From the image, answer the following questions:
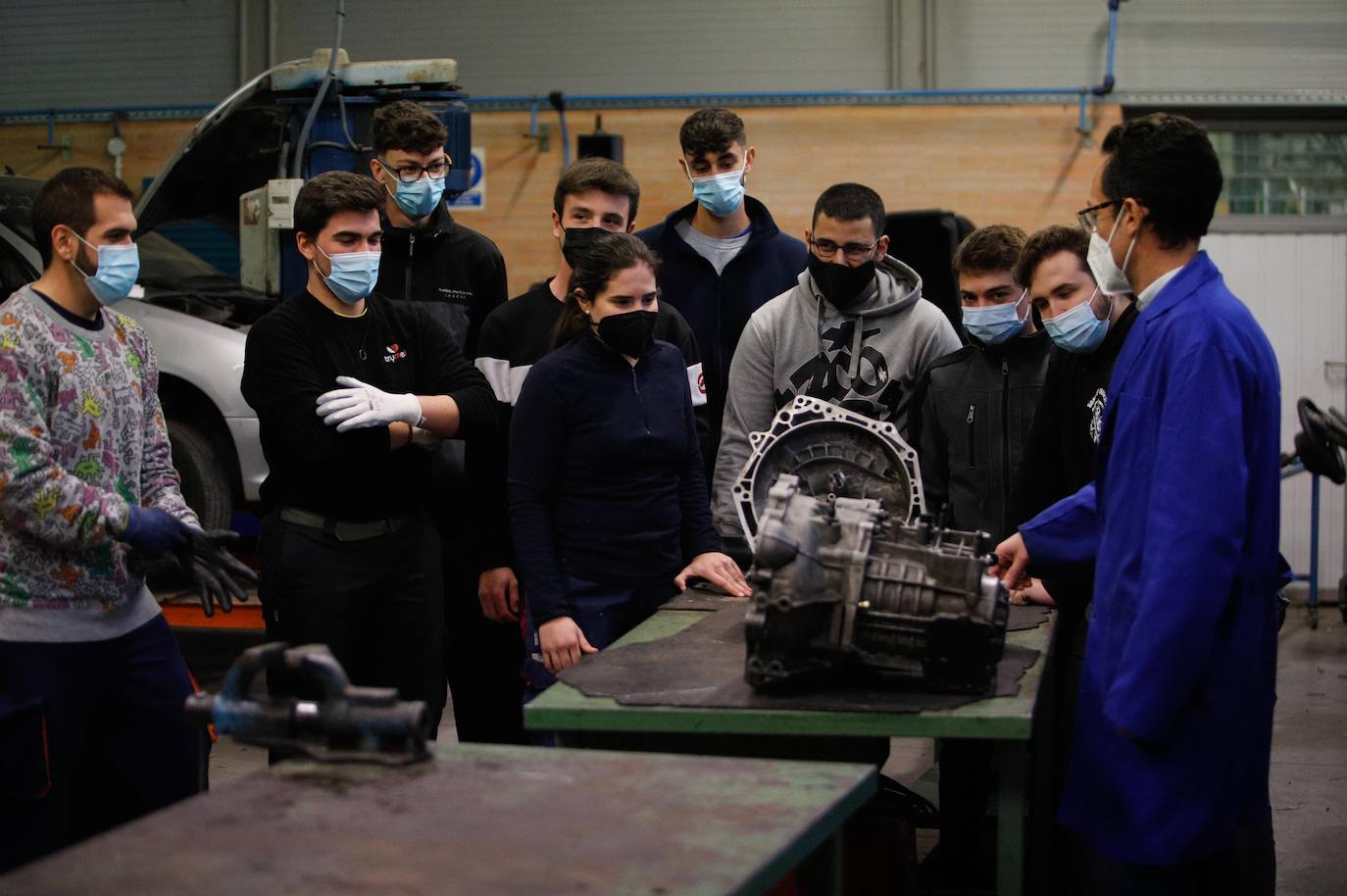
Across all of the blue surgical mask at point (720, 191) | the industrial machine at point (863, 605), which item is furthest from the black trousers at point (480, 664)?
the industrial machine at point (863, 605)

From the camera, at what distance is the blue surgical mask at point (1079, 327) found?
3.14 m

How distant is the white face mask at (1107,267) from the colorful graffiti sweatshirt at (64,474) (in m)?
1.91

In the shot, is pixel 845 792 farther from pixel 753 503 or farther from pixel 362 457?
pixel 362 457

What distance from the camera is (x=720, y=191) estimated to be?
4070 mm

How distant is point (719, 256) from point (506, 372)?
2.56 feet

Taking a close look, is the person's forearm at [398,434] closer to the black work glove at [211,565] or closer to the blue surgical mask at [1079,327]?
the black work glove at [211,565]

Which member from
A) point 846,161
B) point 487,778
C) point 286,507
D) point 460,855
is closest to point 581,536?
point 286,507

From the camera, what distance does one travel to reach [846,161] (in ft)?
27.8

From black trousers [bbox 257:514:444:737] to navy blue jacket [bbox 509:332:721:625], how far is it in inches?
12.5

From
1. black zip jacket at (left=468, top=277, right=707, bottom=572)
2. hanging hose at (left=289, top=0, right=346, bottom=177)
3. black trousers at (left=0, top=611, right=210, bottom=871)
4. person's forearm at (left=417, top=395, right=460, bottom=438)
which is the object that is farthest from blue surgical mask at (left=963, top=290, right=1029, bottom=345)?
hanging hose at (left=289, top=0, right=346, bottom=177)

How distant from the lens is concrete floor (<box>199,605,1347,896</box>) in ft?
13.9

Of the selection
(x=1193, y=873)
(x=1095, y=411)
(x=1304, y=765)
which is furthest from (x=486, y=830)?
(x=1304, y=765)

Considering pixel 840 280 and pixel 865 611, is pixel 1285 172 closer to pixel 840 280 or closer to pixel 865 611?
pixel 840 280

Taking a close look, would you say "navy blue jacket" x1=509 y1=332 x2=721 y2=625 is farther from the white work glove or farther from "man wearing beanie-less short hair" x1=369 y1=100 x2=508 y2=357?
"man wearing beanie-less short hair" x1=369 y1=100 x2=508 y2=357
